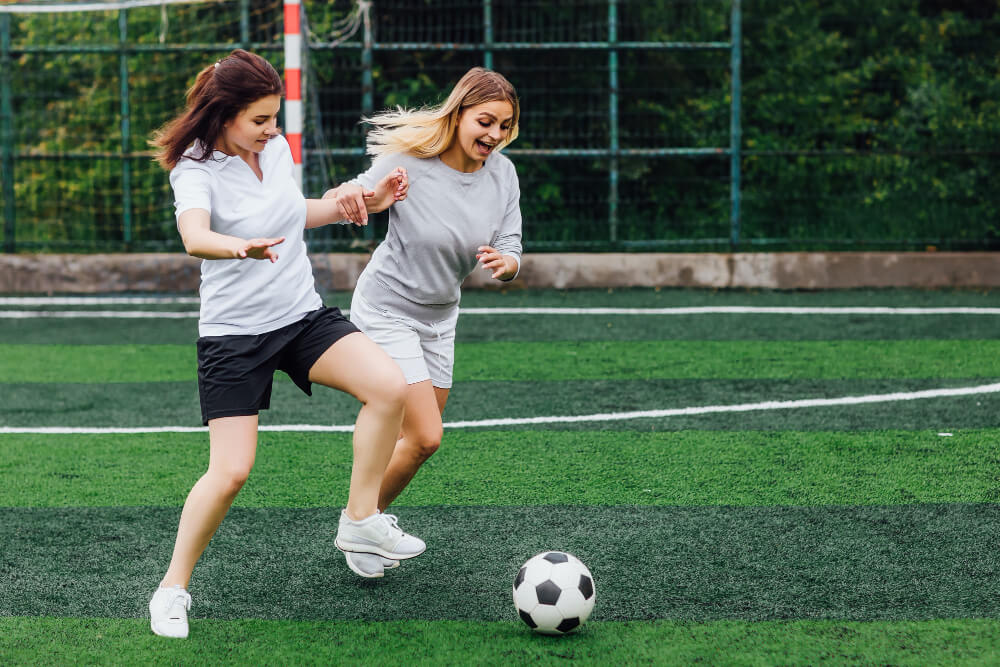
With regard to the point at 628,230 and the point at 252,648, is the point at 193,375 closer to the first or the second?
the point at 252,648

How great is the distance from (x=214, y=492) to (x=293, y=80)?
5.90m

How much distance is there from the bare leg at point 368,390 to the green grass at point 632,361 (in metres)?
3.43

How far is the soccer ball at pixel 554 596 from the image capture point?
11.6 ft

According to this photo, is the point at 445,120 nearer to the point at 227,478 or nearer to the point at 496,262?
the point at 496,262

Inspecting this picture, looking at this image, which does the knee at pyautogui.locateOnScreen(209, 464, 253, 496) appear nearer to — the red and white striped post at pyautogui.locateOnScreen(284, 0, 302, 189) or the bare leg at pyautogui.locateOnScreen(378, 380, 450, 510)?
the bare leg at pyautogui.locateOnScreen(378, 380, 450, 510)

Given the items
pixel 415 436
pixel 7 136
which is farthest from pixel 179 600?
pixel 7 136

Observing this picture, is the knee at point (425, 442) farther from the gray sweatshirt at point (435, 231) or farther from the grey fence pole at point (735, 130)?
the grey fence pole at point (735, 130)

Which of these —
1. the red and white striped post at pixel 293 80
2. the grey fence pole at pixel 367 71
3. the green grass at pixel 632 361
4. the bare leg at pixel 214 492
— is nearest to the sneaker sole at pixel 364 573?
the bare leg at pixel 214 492

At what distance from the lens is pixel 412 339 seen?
14.1 ft

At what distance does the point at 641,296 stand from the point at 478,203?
6.86 m

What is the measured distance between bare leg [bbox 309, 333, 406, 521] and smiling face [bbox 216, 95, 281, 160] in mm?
668

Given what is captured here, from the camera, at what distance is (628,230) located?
11.7 metres

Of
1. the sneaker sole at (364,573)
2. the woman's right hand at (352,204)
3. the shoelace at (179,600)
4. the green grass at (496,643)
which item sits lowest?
the green grass at (496,643)

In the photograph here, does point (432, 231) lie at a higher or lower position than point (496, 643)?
higher
